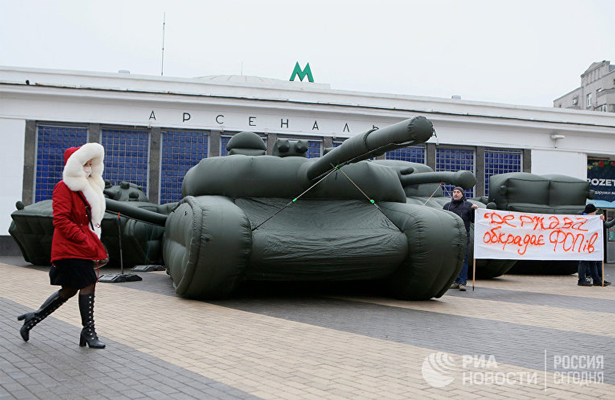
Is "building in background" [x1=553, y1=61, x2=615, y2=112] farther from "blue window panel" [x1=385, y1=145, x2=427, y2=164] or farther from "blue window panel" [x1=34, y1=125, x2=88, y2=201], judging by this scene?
"blue window panel" [x1=34, y1=125, x2=88, y2=201]

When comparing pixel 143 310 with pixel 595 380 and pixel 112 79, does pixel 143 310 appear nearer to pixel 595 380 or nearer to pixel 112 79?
pixel 595 380

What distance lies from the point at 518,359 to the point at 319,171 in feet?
12.2

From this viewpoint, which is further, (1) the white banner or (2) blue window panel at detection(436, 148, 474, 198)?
(2) blue window panel at detection(436, 148, 474, 198)

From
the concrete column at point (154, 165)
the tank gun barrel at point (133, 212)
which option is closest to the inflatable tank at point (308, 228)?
the tank gun barrel at point (133, 212)

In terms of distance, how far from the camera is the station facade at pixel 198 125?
2067cm

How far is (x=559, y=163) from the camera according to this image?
25.7 metres

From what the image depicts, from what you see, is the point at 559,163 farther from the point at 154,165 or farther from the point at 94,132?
the point at 94,132

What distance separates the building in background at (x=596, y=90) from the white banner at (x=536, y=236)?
150 feet

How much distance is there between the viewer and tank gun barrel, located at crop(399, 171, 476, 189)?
8188 millimetres

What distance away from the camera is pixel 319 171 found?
7.89 meters

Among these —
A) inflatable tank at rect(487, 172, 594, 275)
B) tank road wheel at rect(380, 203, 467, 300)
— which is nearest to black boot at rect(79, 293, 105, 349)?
tank road wheel at rect(380, 203, 467, 300)

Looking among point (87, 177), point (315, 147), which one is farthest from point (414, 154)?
point (87, 177)

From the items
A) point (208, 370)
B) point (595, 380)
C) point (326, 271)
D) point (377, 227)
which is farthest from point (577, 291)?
point (208, 370)

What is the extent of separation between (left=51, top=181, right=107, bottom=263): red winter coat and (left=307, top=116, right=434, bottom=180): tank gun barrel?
3.04 m
